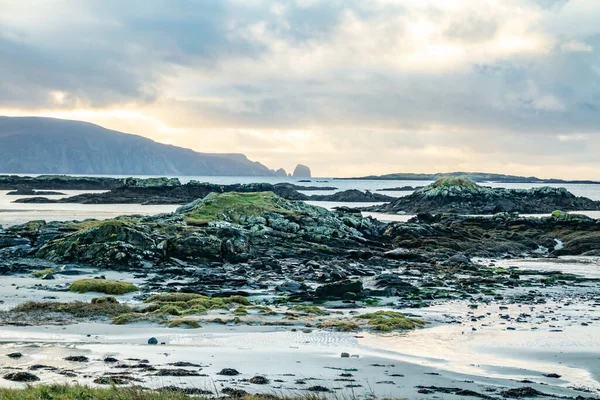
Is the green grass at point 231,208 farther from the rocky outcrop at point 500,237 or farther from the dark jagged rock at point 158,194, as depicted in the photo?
the dark jagged rock at point 158,194

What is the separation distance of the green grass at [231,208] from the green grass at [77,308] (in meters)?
24.5

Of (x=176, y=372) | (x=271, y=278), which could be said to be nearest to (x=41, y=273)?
(x=271, y=278)

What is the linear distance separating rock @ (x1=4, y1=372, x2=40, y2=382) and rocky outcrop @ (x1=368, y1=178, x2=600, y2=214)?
7961 centimetres

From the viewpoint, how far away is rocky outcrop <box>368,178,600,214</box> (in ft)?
300

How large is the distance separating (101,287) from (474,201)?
75.9m

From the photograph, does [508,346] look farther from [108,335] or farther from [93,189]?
[93,189]

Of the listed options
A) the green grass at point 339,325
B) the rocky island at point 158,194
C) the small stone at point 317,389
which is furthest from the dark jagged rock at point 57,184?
the small stone at point 317,389

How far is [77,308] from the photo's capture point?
67.9 feet

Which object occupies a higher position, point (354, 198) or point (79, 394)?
point (354, 198)

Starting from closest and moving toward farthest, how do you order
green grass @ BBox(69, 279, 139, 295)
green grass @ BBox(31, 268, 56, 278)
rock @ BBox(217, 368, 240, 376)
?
rock @ BBox(217, 368, 240, 376) → green grass @ BBox(69, 279, 139, 295) → green grass @ BBox(31, 268, 56, 278)

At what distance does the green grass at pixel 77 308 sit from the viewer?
20359 mm

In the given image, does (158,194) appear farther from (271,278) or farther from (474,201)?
(271,278)

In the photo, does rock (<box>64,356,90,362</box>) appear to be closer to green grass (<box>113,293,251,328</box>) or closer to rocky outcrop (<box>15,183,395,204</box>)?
green grass (<box>113,293,251,328</box>)

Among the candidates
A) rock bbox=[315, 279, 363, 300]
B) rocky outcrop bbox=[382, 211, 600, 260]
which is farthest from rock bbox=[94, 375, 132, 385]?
rocky outcrop bbox=[382, 211, 600, 260]
